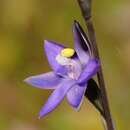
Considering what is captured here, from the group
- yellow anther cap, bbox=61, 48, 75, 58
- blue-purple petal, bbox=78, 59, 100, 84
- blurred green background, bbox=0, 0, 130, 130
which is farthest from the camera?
blurred green background, bbox=0, 0, 130, 130

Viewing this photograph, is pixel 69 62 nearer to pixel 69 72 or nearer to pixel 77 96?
pixel 69 72

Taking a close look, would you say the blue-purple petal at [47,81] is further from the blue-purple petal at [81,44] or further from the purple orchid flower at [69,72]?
the blue-purple petal at [81,44]

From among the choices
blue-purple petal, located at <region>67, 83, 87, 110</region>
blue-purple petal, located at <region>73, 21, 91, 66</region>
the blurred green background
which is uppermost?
blue-purple petal, located at <region>73, 21, 91, 66</region>

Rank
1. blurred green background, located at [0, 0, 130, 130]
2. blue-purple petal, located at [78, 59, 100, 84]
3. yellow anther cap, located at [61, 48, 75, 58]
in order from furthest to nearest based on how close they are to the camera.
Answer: blurred green background, located at [0, 0, 130, 130] < yellow anther cap, located at [61, 48, 75, 58] < blue-purple petal, located at [78, 59, 100, 84]

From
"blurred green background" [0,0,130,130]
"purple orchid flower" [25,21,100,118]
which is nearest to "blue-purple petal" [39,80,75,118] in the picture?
"purple orchid flower" [25,21,100,118]

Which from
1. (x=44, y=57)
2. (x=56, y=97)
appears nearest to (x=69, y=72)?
(x=56, y=97)

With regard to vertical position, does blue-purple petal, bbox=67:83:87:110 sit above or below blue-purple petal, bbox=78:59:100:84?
below

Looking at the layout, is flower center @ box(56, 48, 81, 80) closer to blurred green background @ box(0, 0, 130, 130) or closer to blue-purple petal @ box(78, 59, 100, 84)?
blue-purple petal @ box(78, 59, 100, 84)

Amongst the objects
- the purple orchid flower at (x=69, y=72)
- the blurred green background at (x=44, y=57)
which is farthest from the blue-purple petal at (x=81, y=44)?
the blurred green background at (x=44, y=57)
